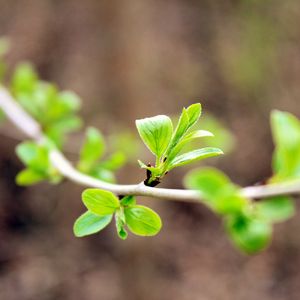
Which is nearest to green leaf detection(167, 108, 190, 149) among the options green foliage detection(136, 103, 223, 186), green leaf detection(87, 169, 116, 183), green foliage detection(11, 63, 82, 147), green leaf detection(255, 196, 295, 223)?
green foliage detection(136, 103, 223, 186)

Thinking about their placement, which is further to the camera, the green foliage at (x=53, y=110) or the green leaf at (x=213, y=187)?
the green foliage at (x=53, y=110)

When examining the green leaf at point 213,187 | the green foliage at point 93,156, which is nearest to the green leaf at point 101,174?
the green foliage at point 93,156

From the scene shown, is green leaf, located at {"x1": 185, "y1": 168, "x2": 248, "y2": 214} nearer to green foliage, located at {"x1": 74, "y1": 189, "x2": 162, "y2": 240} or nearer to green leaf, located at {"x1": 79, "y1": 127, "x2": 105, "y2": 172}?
green foliage, located at {"x1": 74, "y1": 189, "x2": 162, "y2": 240}

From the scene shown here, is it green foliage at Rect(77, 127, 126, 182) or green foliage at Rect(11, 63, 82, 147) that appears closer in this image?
green foliage at Rect(77, 127, 126, 182)

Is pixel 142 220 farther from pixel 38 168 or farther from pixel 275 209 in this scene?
pixel 38 168

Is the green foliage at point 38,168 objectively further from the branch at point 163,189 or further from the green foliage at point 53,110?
the green foliage at point 53,110

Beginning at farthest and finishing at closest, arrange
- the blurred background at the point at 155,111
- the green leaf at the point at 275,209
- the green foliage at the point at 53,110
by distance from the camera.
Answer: the blurred background at the point at 155,111 → the green foliage at the point at 53,110 → the green leaf at the point at 275,209
